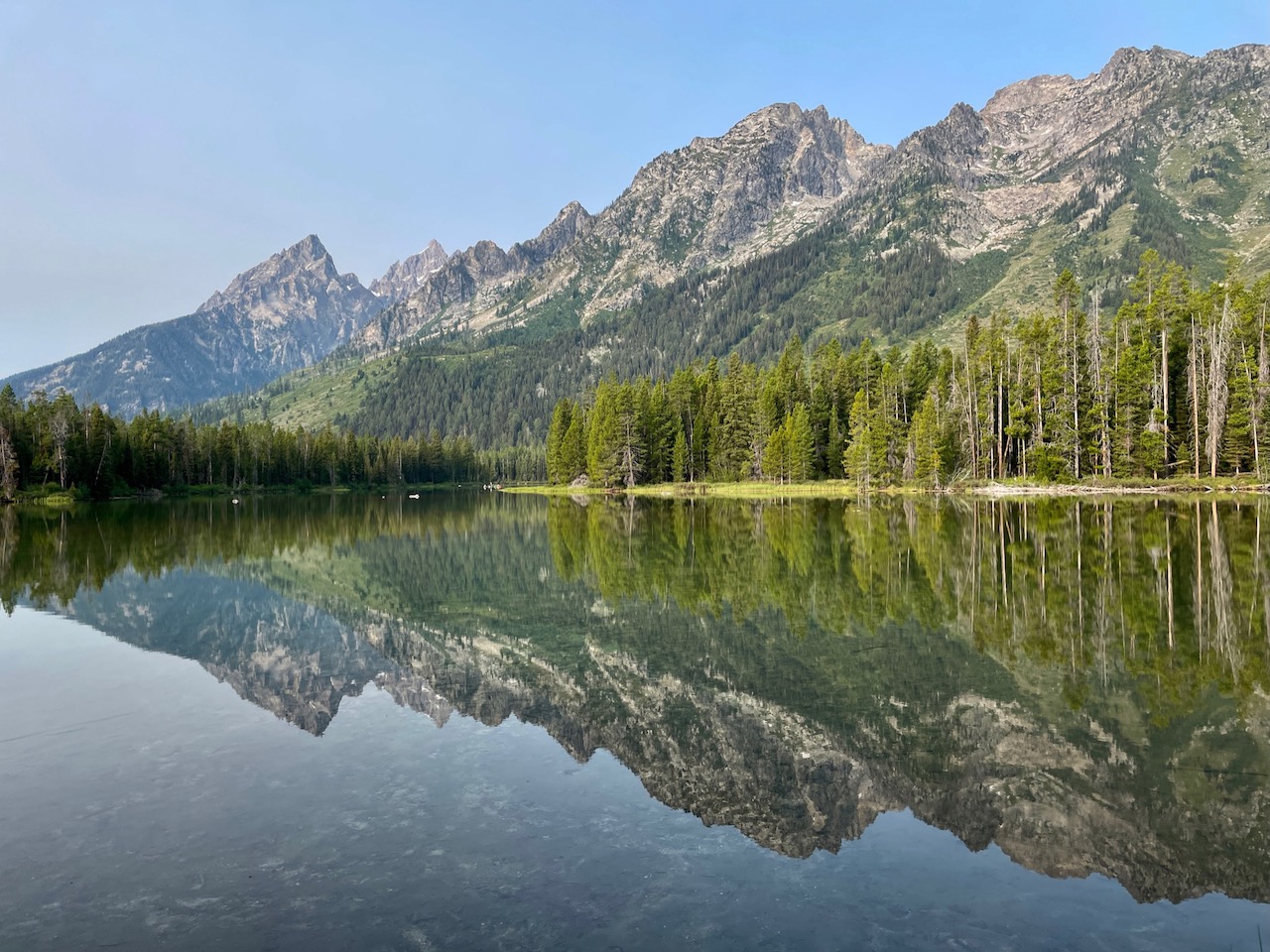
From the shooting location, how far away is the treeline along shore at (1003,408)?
8106 cm

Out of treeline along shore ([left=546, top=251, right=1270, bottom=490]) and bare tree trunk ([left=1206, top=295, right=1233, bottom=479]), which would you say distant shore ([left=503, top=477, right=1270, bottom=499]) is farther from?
bare tree trunk ([left=1206, top=295, right=1233, bottom=479])

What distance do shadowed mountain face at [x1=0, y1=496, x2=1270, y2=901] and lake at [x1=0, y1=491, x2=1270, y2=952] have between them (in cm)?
9

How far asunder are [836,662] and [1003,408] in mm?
95079

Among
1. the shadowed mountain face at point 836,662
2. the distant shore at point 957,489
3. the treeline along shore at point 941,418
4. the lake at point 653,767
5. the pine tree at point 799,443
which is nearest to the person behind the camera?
the lake at point 653,767

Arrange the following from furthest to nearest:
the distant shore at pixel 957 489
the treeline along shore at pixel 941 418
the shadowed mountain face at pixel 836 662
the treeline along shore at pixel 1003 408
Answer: the treeline along shore at pixel 941 418
the treeline along shore at pixel 1003 408
the distant shore at pixel 957 489
the shadowed mountain face at pixel 836 662

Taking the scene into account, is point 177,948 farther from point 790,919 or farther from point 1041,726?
point 1041,726

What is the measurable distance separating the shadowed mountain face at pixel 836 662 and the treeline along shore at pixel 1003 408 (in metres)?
49.2

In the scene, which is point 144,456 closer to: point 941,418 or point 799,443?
point 799,443

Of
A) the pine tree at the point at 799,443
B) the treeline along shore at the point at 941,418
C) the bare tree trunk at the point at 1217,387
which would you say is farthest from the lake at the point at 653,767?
the pine tree at the point at 799,443

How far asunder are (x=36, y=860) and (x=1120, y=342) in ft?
346

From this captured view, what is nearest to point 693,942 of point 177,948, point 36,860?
point 177,948

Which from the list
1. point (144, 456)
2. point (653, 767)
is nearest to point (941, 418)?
point (653, 767)

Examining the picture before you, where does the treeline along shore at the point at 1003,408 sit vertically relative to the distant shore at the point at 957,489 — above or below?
above

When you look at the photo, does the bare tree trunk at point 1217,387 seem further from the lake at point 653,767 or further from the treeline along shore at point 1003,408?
the lake at point 653,767
